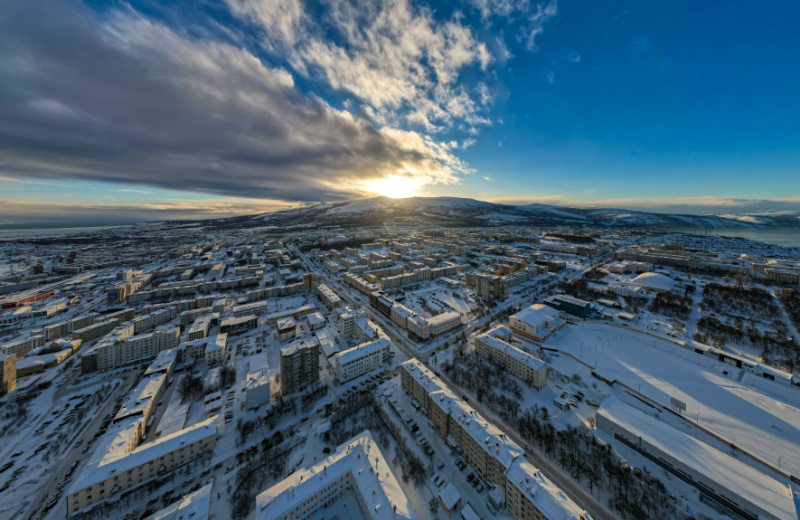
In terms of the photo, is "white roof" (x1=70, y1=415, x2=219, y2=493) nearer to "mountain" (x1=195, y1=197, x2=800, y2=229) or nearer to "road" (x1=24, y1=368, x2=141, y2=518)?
"road" (x1=24, y1=368, x2=141, y2=518)

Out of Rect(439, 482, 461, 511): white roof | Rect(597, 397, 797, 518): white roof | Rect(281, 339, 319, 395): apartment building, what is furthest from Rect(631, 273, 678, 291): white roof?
Rect(281, 339, 319, 395): apartment building

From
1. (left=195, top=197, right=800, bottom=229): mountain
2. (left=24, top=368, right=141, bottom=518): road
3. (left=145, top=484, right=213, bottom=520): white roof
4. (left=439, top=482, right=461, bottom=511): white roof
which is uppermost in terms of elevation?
(left=195, top=197, right=800, bottom=229): mountain

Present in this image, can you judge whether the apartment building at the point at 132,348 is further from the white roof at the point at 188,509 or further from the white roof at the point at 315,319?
the white roof at the point at 188,509

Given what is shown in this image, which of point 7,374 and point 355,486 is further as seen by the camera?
point 7,374

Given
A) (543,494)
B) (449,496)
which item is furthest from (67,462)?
(543,494)

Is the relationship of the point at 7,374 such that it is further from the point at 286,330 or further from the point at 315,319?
the point at 315,319

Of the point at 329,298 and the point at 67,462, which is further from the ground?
the point at 329,298

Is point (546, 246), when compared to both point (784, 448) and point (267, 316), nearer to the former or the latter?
point (784, 448)
